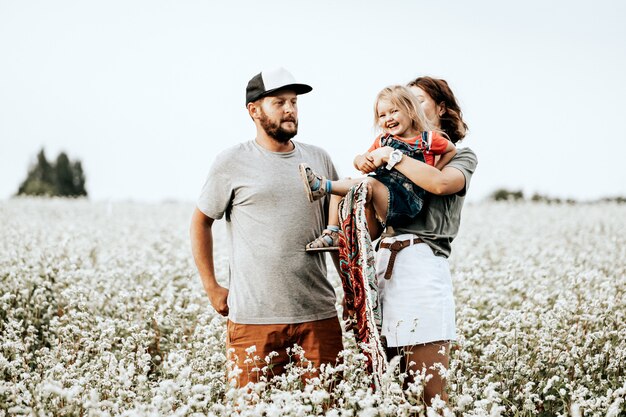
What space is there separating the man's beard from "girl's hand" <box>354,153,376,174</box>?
523 mm

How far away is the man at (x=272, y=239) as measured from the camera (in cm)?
440

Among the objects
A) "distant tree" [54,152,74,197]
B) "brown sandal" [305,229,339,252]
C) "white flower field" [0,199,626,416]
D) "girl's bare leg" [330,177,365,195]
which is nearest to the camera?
"white flower field" [0,199,626,416]

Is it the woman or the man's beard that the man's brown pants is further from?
the man's beard

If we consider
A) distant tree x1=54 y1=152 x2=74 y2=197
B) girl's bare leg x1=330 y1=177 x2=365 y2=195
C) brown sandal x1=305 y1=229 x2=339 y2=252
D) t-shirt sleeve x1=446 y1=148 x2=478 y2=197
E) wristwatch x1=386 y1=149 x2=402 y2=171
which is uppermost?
distant tree x1=54 y1=152 x2=74 y2=197

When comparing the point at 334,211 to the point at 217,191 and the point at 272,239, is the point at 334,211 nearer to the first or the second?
the point at 272,239

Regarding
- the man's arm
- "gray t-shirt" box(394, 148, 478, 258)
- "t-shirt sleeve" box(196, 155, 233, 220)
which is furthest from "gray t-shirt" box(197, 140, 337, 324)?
"gray t-shirt" box(394, 148, 478, 258)

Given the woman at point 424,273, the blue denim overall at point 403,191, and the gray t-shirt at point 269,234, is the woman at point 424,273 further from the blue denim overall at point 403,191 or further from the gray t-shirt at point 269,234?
the gray t-shirt at point 269,234

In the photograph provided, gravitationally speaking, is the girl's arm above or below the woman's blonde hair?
below

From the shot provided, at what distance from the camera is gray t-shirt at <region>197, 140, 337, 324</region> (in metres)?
4.42

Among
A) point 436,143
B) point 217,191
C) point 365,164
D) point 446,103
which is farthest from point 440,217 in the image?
point 217,191

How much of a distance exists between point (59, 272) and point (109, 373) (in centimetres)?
333

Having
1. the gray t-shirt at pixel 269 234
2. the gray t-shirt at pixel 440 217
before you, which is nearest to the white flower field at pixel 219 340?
the gray t-shirt at pixel 269 234

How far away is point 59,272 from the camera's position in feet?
23.6

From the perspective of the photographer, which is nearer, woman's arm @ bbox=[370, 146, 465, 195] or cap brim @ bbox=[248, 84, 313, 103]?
woman's arm @ bbox=[370, 146, 465, 195]
